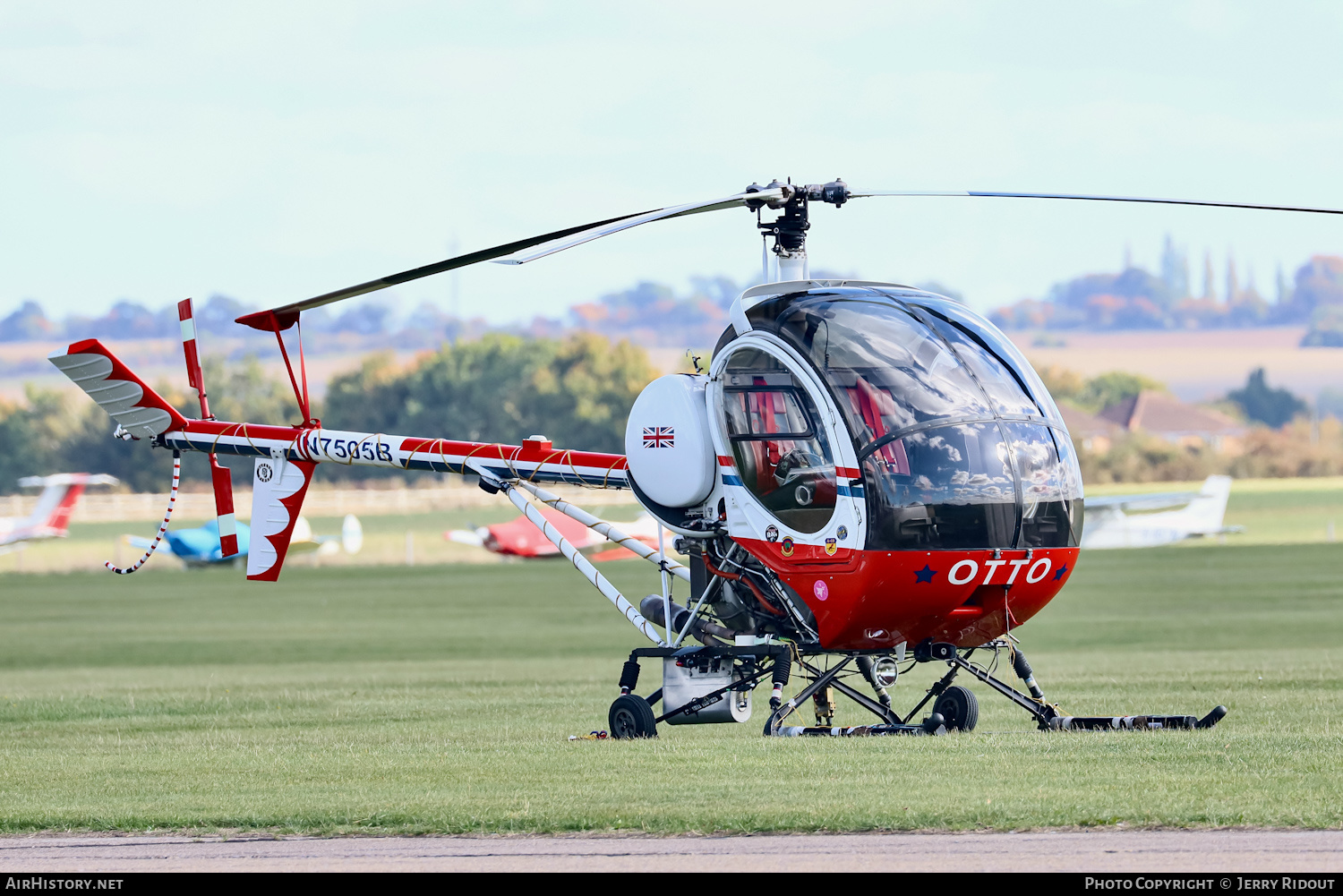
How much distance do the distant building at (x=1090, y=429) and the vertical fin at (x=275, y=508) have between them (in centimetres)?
9583

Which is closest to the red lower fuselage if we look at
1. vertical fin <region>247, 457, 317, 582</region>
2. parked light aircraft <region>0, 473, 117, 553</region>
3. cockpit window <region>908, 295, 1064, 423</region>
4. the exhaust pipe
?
the exhaust pipe

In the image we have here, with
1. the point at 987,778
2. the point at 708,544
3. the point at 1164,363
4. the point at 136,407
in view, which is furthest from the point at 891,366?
the point at 1164,363

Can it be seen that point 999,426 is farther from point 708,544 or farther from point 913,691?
point 913,691

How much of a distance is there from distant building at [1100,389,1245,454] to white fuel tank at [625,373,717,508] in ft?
357

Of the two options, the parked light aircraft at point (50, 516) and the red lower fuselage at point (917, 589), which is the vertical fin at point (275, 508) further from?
the parked light aircraft at point (50, 516)

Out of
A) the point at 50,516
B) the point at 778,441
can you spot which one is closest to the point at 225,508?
the point at 778,441

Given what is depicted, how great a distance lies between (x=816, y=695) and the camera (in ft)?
Result: 48.9

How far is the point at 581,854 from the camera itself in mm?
9586

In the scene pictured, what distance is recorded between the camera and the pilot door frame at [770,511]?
1345 centimetres

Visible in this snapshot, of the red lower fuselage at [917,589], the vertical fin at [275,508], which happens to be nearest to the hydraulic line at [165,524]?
the vertical fin at [275,508]

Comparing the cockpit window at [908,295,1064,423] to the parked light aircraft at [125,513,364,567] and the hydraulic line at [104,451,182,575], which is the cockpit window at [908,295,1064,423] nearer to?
the hydraulic line at [104,451,182,575]

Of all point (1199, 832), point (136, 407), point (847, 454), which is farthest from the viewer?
point (136, 407)

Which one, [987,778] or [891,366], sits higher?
[891,366]

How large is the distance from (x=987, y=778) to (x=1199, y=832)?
80.4 inches
